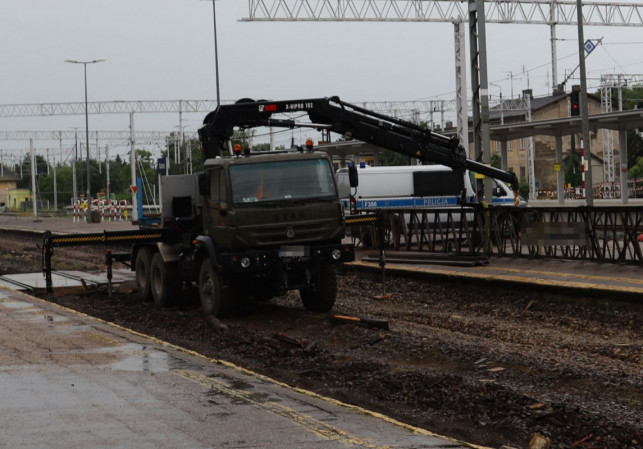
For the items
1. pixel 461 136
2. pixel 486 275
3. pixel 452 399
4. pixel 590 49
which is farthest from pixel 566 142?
pixel 452 399

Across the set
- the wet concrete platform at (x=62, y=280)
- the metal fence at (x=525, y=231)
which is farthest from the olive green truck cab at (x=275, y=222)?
the wet concrete platform at (x=62, y=280)

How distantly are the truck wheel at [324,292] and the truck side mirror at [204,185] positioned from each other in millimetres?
2257

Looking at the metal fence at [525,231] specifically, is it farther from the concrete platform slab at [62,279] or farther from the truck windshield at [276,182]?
the concrete platform slab at [62,279]

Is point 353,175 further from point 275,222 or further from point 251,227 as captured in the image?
point 251,227

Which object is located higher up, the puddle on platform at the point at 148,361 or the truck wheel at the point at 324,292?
the truck wheel at the point at 324,292

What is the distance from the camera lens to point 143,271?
19438mm

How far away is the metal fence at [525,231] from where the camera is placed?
63.8 ft

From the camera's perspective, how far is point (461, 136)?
3603 centimetres

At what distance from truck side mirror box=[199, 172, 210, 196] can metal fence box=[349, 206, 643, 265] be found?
14.9 feet

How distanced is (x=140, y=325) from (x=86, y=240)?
3.89 metres

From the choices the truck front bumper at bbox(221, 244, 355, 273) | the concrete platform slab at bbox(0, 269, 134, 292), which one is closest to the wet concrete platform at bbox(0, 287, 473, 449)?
the truck front bumper at bbox(221, 244, 355, 273)

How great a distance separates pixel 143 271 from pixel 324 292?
498cm

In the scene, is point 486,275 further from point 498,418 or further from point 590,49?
point 590,49

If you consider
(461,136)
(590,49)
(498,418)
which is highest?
(590,49)
